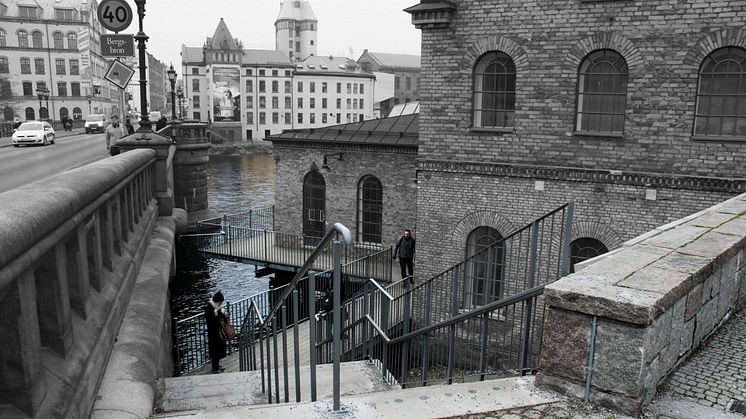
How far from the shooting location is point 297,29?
133m

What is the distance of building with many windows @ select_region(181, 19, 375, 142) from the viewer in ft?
298

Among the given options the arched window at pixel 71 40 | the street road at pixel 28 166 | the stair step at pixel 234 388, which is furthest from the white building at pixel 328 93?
the stair step at pixel 234 388

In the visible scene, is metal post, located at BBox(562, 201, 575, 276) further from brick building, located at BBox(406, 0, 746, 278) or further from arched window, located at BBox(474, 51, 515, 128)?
arched window, located at BBox(474, 51, 515, 128)

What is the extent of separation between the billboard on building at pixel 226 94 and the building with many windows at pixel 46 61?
1813 cm

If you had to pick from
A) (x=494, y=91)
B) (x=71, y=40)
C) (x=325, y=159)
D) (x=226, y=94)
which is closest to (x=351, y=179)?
(x=325, y=159)

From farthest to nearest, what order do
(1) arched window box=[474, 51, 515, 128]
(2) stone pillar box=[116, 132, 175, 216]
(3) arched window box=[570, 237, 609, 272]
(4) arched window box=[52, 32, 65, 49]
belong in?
(4) arched window box=[52, 32, 65, 49], (1) arched window box=[474, 51, 515, 128], (3) arched window box=[570, 237, 609, 272], (2) stone pillar box=[116, 132, 175, 216]

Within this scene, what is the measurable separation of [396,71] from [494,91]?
103 meters

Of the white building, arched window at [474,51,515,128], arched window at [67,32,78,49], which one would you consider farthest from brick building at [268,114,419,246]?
the white building

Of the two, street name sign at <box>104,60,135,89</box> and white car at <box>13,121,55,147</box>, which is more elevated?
street name sign at <box>104,60,135,89</box>

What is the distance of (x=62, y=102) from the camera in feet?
248

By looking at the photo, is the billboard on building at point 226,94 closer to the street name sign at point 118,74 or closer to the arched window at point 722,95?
the street name sign at point 118,74

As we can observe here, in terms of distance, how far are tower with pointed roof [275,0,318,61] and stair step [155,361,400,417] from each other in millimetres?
128411

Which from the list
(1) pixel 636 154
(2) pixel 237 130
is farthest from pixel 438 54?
(2) pixel 237 130

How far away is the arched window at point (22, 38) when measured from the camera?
6969 centimetres
